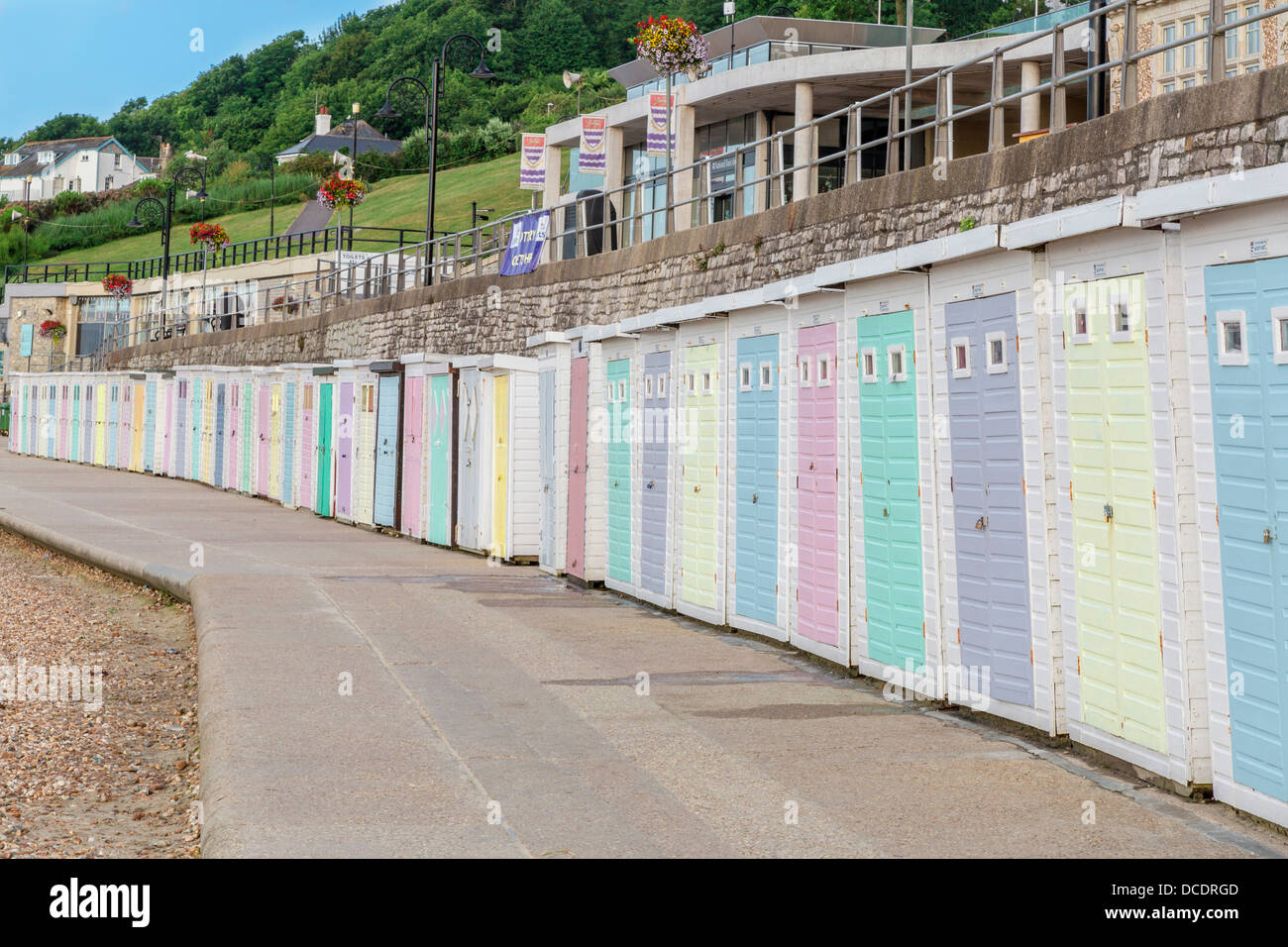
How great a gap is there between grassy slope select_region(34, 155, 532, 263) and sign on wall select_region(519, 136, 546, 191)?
31875 millimetres

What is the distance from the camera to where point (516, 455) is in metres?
17.4

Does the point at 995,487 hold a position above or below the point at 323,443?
below

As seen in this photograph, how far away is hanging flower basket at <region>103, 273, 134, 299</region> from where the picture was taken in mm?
72375

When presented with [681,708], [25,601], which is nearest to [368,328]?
[25,601]

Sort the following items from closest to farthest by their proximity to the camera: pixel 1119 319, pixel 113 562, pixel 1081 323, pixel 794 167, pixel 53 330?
pixel 1119 319 < pixel 1081 323 < pixel 794 167 < pixel 113 562 < pixel 53 330

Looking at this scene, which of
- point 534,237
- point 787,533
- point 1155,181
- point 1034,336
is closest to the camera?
point 1034,336

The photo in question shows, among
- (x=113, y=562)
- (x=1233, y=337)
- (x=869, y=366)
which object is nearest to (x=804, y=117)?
(x=113, y=562)

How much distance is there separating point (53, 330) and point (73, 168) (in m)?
87.7

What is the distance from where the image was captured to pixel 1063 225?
739cm

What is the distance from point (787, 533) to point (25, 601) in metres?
8.09

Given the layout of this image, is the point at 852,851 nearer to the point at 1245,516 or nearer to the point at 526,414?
the point at 1245,516

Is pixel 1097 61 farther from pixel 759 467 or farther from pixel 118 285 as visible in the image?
pixel 118 285
